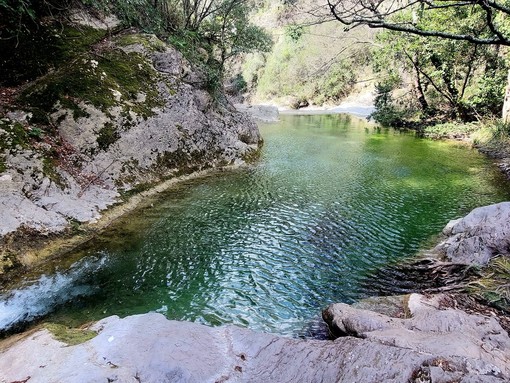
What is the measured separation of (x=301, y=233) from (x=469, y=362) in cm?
522

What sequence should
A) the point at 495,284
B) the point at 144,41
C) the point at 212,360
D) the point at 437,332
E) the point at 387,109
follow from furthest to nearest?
the point at 387,109 → the point at 144,41 → the point at 495,284 → the point at 437,332 → the point at 212,360

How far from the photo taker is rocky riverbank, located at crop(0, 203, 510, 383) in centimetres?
317

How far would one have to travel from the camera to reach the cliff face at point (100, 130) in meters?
7.75

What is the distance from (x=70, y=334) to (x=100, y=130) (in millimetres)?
7388

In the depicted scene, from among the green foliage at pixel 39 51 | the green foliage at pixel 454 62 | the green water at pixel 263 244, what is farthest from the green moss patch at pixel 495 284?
the green foliage at pixel 454 62

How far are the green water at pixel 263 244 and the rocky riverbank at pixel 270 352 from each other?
1171mm

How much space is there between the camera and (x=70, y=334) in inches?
161

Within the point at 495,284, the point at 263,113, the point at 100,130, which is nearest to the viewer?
the point at 495,284

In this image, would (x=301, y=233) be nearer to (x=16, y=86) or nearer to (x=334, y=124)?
(x=16, y=86)

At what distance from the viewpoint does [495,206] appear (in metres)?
7.02

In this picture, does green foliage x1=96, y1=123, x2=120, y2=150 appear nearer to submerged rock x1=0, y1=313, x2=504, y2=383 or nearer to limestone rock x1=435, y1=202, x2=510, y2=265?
submerged rock x1=0, y1=313, x2=504, y2=383

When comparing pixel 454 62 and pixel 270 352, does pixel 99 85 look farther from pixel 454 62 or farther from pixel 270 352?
pixel 454 62

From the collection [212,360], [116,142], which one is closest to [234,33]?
[116,142]

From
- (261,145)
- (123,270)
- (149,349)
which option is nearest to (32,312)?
(123,270)
